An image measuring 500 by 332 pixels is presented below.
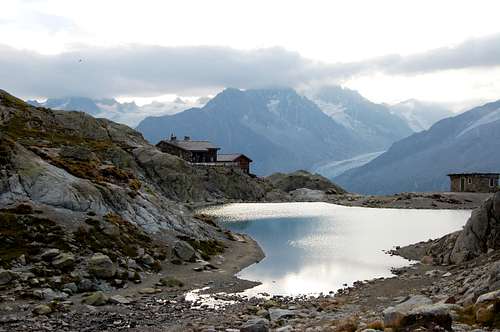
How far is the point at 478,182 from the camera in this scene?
17025cm

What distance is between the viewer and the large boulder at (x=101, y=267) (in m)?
43.0

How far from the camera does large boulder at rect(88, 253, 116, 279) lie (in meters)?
43.0

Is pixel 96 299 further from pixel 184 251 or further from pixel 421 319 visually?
pixel 421 319

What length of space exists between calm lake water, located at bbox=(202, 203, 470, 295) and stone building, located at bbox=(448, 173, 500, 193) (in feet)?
185

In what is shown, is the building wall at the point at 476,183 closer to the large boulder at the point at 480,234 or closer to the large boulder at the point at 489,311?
the large boulder at the point at 480,234

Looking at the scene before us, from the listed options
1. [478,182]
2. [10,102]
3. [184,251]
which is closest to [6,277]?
[184,251]

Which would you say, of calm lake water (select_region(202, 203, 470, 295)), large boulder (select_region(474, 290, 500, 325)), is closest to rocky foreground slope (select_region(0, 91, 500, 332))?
large boulder (select_region(474, 290, 500, 325))

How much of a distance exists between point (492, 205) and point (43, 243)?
40991mm

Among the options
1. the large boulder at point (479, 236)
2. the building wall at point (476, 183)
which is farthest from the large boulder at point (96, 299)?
the building wall at point (476, 183)

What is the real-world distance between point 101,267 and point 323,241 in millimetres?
41460

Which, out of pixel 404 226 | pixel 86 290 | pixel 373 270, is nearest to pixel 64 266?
pixel 86 290

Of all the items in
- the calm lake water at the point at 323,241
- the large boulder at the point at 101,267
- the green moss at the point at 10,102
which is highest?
the green moss at the point at 10,102

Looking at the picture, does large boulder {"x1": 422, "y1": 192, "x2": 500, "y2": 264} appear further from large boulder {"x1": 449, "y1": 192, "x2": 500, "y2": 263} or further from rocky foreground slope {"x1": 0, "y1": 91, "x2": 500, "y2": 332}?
rocky foreground slope {"x1": 0, "y1": 91, "x2": 500, "y2": 332}

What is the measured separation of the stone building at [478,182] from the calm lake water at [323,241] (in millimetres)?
56498
